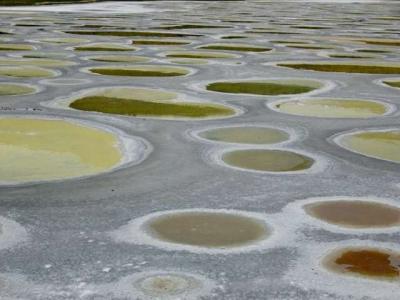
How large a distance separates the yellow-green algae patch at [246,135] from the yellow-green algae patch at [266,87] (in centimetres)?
279

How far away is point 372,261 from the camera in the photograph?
4504mm

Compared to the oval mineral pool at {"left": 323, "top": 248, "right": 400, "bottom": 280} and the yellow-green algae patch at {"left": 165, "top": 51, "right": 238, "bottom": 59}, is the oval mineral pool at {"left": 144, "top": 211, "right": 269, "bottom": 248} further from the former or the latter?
the yellow-green algae patch at {"left": 165, "top": 51, "right": 238, "bottom": 59}

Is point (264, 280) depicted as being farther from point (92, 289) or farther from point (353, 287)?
point (92, 289)

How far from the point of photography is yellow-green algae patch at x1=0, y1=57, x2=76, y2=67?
1379 cm

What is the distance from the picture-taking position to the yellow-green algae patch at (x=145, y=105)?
920cm

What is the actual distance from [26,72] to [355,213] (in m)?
8.33

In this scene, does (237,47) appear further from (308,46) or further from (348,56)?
(348,56)

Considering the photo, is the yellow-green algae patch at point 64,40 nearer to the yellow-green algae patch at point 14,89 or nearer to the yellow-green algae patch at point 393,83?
the yellow-green algae patch at point 14,89

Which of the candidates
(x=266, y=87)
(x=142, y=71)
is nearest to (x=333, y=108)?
(x=266, y=87)

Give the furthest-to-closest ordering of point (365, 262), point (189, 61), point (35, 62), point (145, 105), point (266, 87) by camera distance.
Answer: point (189, 61) < point (35, 62) < point (266, 87) < point (145, 105) < point (365, 262)

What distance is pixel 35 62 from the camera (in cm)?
1419

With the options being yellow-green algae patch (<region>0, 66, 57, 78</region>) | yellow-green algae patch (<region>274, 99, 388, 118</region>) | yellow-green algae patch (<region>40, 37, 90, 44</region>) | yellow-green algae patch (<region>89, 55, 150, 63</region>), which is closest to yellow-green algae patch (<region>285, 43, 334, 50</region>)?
yellow-green algae patch (<region>89, 55, 150, 63</region>)

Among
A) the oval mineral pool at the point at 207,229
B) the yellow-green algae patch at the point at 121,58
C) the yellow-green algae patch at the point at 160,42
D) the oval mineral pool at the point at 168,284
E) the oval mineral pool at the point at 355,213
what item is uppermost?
the oval mineral pool at the point at 168,284

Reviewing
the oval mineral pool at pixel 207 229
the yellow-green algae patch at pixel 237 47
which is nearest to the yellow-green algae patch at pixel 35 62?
the yellow-green algae patch at pixel 237 47
